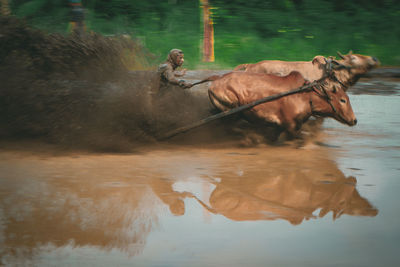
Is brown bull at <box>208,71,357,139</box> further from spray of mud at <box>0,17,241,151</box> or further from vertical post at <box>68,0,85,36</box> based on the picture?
vertical post at <box>68,0,85,36</box>

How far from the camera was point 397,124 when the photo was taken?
396 inches

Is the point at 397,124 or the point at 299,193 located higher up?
the point at 299,193

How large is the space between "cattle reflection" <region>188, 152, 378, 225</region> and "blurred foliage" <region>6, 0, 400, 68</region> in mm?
11877

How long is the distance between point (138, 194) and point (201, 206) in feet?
2.26

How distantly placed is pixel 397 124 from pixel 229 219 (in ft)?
20.6

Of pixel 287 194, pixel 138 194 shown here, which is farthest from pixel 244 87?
pixel 138 194

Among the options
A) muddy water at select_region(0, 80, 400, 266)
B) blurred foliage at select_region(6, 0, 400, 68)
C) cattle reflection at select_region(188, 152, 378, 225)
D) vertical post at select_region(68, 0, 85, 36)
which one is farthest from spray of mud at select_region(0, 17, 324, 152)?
blurred foliage at select_region(6, 0, 400, 68)

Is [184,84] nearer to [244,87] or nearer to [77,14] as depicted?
[244,87]

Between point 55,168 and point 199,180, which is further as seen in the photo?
point 55,168

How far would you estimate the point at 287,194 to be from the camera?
556 cm

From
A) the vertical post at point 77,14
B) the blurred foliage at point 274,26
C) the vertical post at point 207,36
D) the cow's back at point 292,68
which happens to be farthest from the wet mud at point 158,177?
the blurred foliage at point 274,26

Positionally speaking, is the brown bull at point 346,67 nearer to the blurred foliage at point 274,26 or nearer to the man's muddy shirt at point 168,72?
the man's muddy shirt at point 168,72

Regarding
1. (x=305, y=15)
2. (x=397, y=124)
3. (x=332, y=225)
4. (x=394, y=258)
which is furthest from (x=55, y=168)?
(x=305, y=15)

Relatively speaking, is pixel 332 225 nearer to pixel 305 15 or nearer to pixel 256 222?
pixel 256 222
